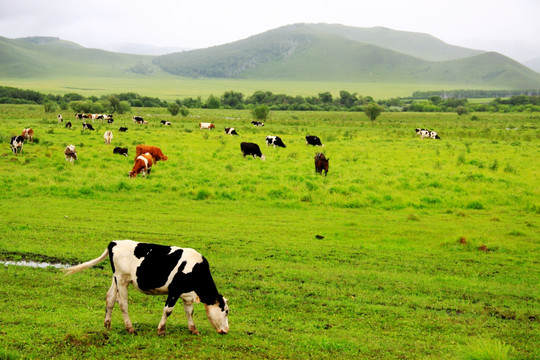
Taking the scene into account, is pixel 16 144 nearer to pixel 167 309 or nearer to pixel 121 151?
pixel 121 151

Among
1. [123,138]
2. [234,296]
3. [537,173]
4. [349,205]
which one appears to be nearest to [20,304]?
[234,296]

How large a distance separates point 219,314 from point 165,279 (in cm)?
110

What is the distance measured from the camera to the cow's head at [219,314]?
303 inches

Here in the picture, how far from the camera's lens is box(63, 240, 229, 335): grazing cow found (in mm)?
7480

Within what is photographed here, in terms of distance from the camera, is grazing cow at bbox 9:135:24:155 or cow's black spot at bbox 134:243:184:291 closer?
cow's black spot at bbox 134:243:184:291

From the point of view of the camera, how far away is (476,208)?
19984 millimetres

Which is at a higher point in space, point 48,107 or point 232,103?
point 232,103

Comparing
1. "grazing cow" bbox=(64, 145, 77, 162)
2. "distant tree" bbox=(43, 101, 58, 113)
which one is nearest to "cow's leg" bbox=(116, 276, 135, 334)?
"grazing cow" bbox=(64, 145, 77, 162)

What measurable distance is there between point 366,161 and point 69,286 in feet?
78.2

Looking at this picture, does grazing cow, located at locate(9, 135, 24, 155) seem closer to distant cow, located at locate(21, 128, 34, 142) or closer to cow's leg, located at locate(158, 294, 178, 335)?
distant cow, located at locate(21, 128, 34, 142)

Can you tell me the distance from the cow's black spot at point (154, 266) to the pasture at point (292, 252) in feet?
2.92

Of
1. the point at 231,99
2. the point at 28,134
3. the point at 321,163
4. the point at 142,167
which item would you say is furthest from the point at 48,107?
the point at 321,163

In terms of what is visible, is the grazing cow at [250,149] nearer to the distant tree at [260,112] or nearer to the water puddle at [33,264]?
the water puddle at [33,264]

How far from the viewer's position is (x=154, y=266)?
7523 mm
